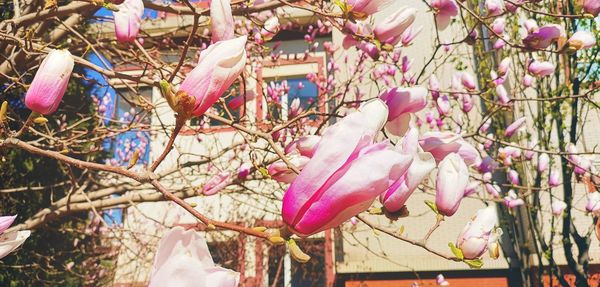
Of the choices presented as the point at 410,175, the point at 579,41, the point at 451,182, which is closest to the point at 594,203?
the point at 579,41

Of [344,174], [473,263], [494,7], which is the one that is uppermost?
[494,7]

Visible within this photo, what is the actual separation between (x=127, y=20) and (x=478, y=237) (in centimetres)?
132

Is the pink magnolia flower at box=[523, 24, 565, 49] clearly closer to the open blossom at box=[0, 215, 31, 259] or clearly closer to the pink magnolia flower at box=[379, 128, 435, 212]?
the pink magnolia flower at box=[379, 128, 435, 212]

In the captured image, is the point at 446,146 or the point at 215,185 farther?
the point at 215,185

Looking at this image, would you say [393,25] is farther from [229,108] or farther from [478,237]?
[229,108]

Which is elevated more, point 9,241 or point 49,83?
point 49,83

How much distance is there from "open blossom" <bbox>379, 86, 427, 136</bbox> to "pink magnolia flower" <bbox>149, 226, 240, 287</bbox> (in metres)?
0.79

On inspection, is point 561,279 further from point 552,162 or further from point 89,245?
point 89,245

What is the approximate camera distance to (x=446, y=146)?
1.25 metres

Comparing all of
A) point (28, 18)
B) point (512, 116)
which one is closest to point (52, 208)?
point (28, 18)

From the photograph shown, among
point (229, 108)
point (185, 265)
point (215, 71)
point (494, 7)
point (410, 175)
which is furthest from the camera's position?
point (229, 108)

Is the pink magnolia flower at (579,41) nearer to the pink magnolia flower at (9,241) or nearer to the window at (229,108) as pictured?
the window at (229,108)

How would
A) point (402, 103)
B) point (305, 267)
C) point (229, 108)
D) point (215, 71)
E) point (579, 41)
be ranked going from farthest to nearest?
point (305, 267)
point (229, 108)
point (579, 41)
point (402, 103)
point (215, 71)

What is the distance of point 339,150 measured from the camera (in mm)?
763
